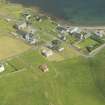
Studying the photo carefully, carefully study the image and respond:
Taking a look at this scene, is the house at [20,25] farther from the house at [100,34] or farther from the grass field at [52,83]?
the house at [100,34]

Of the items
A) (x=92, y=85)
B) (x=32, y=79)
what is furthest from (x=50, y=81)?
(x=92, y=85)

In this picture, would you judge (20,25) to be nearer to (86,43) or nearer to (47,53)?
(47,53)

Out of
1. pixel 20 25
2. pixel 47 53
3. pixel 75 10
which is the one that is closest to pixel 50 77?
pixel 47 53

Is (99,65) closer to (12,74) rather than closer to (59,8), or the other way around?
(12,74)

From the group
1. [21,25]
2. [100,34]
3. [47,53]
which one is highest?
[21,25]

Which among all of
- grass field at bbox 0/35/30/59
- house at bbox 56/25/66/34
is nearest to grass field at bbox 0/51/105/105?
grass field at bbox 0/35/30/59

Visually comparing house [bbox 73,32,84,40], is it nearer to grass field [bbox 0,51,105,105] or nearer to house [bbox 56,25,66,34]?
house [bbox 56,25,66,34]

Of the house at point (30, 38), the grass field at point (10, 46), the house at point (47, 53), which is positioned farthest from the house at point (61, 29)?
the grass field at point (10, 46)

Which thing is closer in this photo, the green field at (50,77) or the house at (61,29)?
the green field at (50,77)
